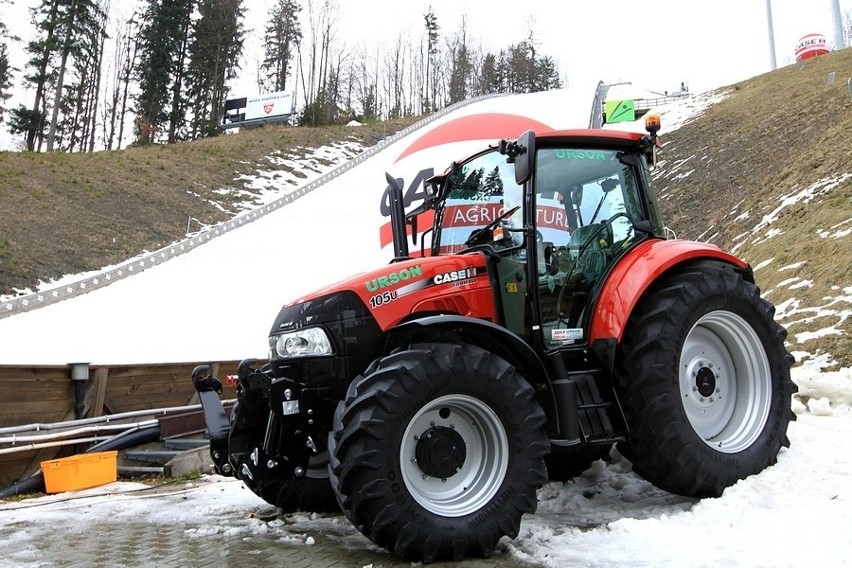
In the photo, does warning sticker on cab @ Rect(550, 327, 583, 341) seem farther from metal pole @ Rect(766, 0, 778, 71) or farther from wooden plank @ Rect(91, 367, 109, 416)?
metal pole @ Rect(766, 0, 778, 71)

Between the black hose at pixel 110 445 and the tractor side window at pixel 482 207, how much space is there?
5.71 m

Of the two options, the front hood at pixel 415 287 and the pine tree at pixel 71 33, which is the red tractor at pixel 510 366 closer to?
→ the front hood at pixel 415 287

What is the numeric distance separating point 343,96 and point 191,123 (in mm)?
16774

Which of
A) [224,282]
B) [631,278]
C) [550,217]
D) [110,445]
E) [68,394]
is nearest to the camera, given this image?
[631,278]

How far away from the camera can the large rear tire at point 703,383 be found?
4129 mm

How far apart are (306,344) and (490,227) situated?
1.50 m

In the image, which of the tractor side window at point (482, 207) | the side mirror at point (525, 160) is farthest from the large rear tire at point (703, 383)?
the side mirror at point (525, 160)

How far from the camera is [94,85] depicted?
4731cm

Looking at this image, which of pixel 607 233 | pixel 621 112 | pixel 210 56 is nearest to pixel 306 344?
pixel 607 233

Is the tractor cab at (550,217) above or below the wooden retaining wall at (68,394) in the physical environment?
above

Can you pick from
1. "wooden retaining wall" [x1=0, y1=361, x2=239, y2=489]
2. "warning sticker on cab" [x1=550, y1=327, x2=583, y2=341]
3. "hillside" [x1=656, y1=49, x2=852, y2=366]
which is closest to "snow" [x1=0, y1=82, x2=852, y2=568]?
"hillside" [x1=656, y1=49, x2=852, y2=366]

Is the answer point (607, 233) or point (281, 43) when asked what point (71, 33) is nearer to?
point (281, 43)

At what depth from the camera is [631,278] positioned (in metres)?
4.38

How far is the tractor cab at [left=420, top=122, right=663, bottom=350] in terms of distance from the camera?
4.24 meters
